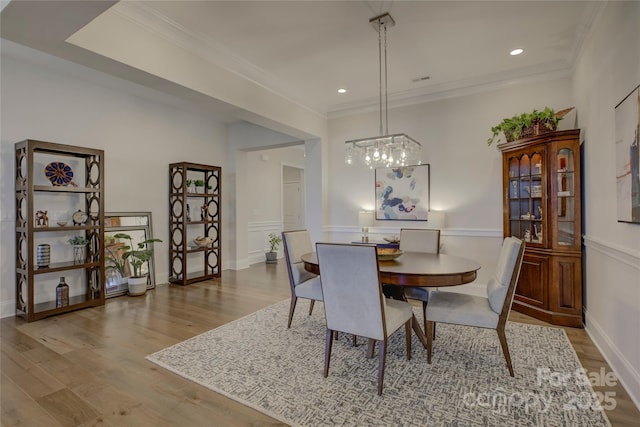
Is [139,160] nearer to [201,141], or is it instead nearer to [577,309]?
[201,141]

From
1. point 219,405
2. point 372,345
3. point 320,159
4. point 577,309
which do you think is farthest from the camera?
point 320,159

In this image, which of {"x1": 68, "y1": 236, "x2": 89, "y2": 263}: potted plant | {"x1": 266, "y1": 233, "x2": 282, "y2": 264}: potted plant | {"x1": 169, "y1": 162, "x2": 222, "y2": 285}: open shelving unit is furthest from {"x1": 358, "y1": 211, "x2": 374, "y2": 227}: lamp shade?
{"x1": 68, "y1": 236, "x2": 89, "y2": 263}: potted plant

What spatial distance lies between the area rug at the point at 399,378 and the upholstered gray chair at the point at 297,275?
34 cm

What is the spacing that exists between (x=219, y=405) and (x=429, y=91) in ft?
14.4

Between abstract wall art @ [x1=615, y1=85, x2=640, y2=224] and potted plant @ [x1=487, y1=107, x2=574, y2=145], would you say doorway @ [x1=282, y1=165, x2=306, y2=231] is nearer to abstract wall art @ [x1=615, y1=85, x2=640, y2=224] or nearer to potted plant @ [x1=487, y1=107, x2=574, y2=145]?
potted plant @ [x1=487, y1=107, x2=574, y2=145]

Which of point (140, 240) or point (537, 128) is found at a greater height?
point (537, 128)

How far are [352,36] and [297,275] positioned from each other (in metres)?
2.44

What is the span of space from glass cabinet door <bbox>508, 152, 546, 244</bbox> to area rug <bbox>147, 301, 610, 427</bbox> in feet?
3.46

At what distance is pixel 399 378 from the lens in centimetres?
224

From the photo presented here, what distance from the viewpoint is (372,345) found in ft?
7.96

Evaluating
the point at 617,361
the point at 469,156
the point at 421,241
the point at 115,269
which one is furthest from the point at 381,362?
the point at 115,269

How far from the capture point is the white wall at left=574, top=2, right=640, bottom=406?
2.02 meters

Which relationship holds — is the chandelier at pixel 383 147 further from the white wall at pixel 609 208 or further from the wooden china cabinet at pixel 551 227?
the white wall at pixel 609 208

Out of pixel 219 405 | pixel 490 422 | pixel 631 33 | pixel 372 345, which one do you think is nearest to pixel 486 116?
pixel 631 33
